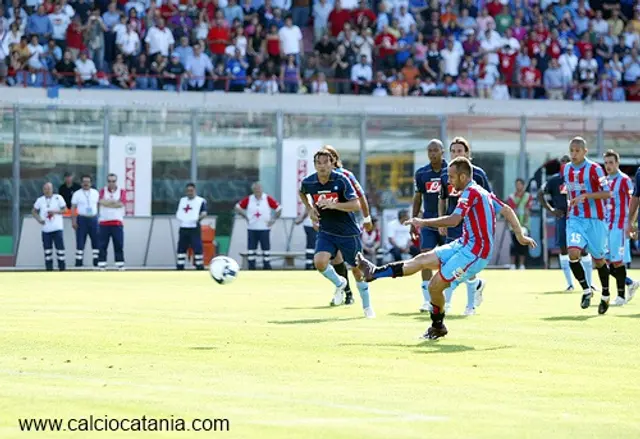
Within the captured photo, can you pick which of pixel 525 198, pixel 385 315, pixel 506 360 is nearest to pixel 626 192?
pixel 385 315

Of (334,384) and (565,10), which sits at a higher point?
(565,10)

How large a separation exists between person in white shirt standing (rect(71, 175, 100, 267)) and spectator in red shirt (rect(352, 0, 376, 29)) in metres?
Result: 9.47

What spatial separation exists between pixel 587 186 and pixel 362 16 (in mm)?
22095

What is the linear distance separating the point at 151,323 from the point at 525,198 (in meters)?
21.8

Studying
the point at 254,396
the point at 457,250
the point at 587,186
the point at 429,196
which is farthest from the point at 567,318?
the point at 254,396

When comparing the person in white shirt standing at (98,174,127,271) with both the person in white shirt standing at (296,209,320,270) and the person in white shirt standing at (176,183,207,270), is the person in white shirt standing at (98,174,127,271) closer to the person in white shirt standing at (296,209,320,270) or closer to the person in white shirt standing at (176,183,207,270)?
the person in white shirt standing at (176,183,207,270)

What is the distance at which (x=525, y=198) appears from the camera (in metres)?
37.1

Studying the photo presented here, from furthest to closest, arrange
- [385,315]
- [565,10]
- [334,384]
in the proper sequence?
1. [565,10]
2. [385,315]
3. [334,384]

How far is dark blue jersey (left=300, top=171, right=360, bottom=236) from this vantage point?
1850cm

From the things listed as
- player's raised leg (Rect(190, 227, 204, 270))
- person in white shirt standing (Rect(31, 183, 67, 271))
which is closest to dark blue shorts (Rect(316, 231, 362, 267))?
player's raised leg (Rect(190, 227, 204, 270))

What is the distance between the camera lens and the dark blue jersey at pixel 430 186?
1903 centimetres

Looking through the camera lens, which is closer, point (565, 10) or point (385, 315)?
point (385, 315)

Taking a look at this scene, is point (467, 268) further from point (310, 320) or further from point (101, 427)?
point (101, 427)

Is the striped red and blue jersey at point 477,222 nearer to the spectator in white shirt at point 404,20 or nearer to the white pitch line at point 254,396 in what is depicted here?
the white pitch line at point 254,396
